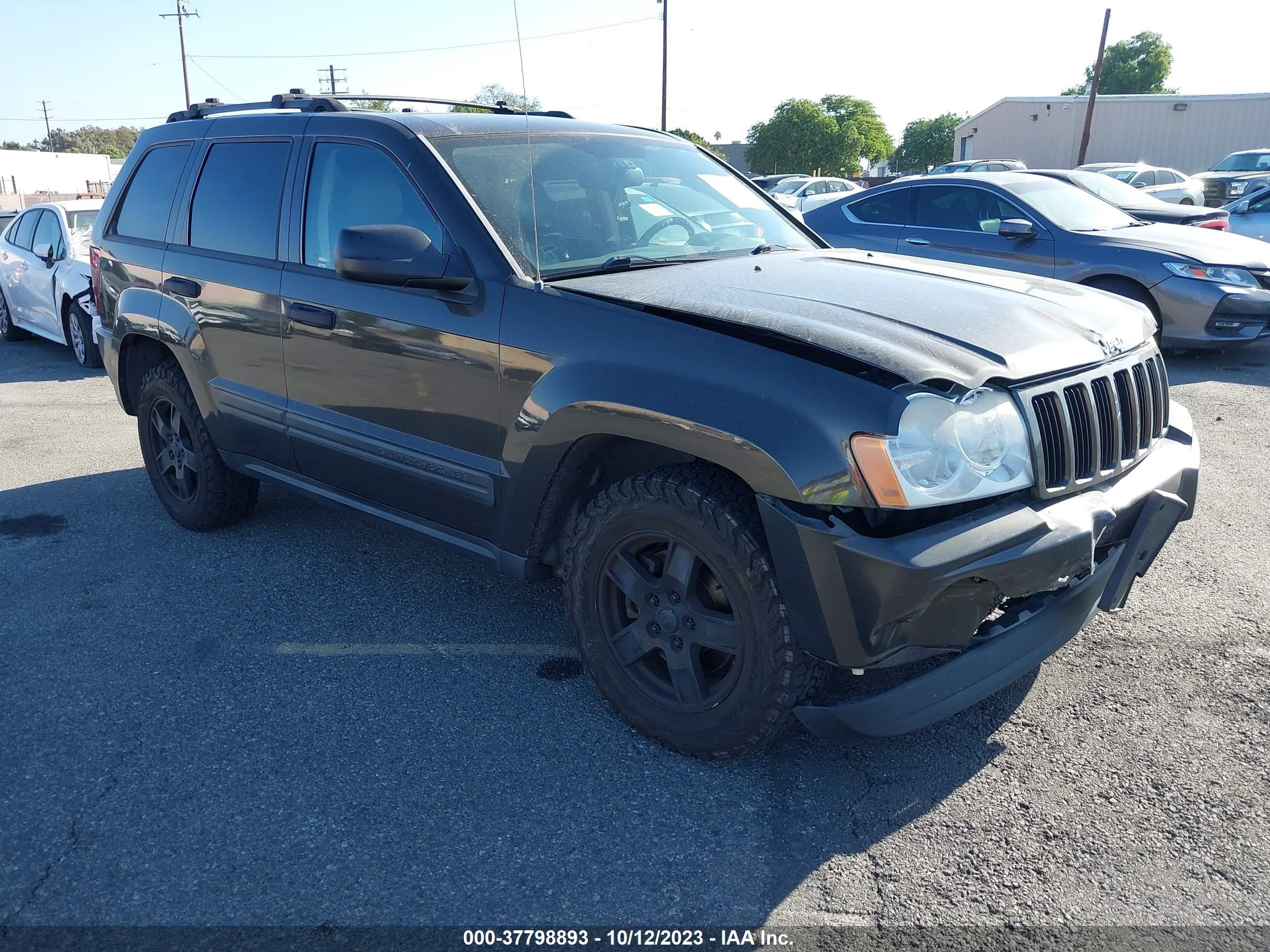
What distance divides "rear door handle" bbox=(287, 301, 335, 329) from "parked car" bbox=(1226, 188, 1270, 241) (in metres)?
14.8

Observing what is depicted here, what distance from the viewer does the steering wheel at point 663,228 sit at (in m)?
3.70

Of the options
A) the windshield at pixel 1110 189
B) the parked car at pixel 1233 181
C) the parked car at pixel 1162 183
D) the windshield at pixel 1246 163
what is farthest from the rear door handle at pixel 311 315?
the windshield at pixel 1246 163

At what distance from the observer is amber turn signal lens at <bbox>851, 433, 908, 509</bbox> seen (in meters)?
2.41

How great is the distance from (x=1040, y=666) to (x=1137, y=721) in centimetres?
40

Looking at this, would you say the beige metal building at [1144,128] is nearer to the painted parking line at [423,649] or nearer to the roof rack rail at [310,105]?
the roof rack rail at [310,105]

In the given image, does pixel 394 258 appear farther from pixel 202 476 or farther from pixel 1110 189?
pixel 1110 189

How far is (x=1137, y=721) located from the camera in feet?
10.2

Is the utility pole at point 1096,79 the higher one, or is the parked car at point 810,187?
the utility pole at point 1096,79

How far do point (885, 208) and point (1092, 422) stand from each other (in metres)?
7.21

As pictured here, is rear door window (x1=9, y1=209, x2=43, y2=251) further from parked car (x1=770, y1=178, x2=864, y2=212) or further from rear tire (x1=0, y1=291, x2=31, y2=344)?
parked car (x1=770, y1=178, x2=864, y2=212)

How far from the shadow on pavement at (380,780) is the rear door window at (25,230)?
829cm

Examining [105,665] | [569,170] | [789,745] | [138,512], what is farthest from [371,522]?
[138,512]

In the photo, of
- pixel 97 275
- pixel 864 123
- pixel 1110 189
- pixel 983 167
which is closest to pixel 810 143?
pixel 864 123

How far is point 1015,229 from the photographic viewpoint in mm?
8234
